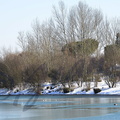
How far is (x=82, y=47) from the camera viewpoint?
55875 mm

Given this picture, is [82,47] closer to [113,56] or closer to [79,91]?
[113,56]

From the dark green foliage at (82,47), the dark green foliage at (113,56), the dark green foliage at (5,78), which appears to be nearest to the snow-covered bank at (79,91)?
the dark green foliage at (5,78)

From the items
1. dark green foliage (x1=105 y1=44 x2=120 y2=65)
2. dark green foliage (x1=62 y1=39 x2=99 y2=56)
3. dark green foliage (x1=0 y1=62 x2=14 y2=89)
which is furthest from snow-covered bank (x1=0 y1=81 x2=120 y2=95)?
dark green foliage (x1=62 y1=39 x2=99 y2=56)

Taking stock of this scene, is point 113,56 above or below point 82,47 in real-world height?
below

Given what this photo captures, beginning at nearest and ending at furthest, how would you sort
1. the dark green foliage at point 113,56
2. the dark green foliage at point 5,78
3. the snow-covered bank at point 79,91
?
1. the snow-covered bank at point 79,91
2. the dark green foliage at point 113,56
3. the dark green foliage at point 5,78

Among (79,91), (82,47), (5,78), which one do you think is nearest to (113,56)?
(79,91)

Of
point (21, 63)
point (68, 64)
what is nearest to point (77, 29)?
point (68, 64)

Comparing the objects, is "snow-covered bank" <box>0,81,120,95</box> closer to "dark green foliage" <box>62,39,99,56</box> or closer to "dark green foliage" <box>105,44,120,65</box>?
"dark green foliage" <box>105,44,120,65</box>

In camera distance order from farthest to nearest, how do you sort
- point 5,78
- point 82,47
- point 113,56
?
point 5,78 → point 82,47 → point 113,56

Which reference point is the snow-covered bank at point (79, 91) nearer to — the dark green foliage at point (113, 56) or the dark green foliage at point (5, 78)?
the dark green foliage at point (5, 78)

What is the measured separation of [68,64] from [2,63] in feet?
39.6

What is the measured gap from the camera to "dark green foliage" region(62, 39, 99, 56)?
5600cm

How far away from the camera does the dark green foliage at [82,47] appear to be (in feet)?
184

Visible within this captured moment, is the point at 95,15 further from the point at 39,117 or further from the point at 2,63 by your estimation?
the point at 39,117
